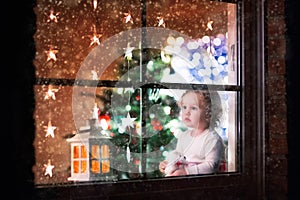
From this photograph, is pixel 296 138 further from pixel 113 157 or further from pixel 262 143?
pixel 113 157

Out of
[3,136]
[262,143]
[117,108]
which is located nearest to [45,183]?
[3,136]

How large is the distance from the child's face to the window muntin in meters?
0.05

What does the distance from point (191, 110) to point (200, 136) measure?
0.12 metres

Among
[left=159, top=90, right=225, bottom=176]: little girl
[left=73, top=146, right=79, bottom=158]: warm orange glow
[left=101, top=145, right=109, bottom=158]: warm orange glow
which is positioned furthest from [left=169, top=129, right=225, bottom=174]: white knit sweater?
[left=73, top=146, right=79, bottom=158]: warm orange glow

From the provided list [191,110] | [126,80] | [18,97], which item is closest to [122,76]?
[126,80]

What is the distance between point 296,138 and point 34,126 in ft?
3.65

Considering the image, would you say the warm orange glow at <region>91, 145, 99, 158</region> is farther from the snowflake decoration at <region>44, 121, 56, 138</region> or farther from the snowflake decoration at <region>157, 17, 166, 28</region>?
the snowflake decoration at <region>157, 17, 166, 28</region>

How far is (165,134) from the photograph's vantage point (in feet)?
6.29

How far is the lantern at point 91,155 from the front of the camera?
175 cm

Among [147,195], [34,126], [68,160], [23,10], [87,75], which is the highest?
[23,10]

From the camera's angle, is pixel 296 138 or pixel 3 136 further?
pixel 296 138

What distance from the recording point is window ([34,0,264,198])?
1723 mm

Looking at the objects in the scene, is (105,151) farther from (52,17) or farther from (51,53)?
(52,17)

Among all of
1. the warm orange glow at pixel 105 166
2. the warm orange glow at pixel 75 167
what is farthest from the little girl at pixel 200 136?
the warm orange glow at pixel 75 167
